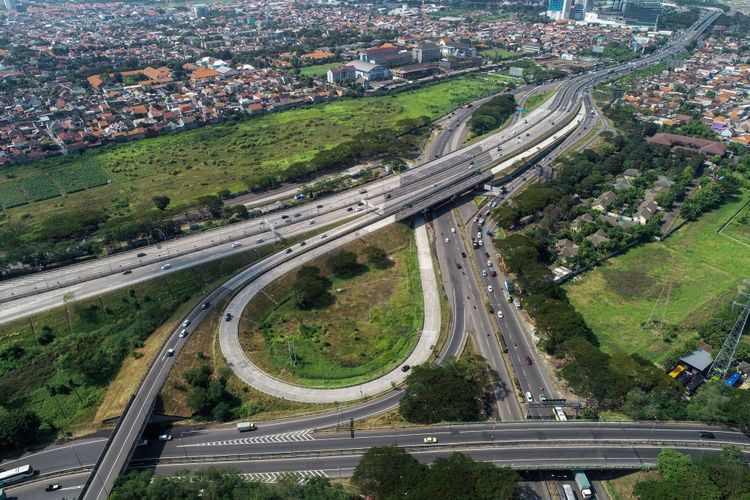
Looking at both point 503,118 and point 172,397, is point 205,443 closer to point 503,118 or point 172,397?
point 172,397

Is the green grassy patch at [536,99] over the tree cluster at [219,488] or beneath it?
over

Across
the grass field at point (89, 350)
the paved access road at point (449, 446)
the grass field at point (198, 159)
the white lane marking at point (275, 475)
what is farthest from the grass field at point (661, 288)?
the grass field at point (198, 159)

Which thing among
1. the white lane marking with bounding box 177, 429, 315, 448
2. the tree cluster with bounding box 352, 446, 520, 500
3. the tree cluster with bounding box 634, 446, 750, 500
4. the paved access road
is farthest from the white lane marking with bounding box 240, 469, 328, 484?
the tree cluster with bounding box 634, 446, 750, 500

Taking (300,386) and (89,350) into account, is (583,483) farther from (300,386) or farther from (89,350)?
(89,350)

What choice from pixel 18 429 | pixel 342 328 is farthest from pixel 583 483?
pixel 18 429

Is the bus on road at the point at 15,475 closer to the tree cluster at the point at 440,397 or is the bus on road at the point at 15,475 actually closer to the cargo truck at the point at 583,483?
the tree cluster at the point at 440,397

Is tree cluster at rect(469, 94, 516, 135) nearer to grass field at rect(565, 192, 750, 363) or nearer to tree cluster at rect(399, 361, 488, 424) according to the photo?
grass field at rect(565, 192, 750, 363)
